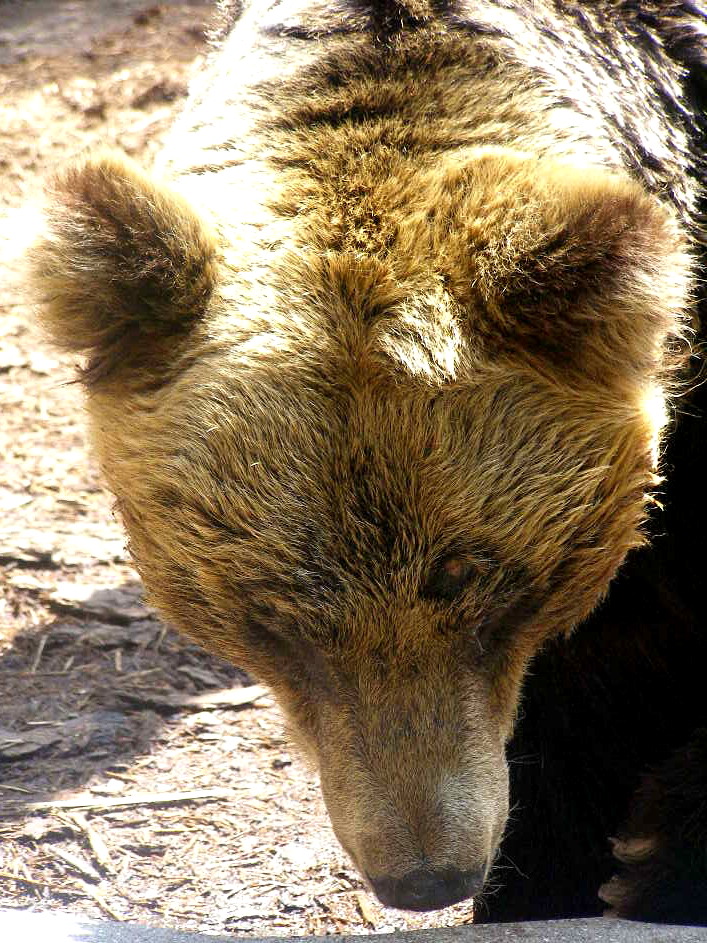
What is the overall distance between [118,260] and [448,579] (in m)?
1.20

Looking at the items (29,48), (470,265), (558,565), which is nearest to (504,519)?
(558,565)

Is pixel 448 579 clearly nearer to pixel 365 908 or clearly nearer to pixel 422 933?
pixel 422 933

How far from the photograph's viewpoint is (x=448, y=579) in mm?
3076

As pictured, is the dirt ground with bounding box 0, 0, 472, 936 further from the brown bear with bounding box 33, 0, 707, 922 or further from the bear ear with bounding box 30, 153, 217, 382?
the brown bear with bounding box 33, 0, 707, 922

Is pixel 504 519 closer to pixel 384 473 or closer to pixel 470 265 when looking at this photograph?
pixel 384 473

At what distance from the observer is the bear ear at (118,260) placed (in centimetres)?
306

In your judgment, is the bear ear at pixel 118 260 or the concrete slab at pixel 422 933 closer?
the bear ear at pixel 118 260

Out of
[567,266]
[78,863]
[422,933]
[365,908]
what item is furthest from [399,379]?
[78,863]

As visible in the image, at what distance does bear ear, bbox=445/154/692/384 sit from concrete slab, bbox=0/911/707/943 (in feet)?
5.25

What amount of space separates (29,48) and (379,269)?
30.8ft

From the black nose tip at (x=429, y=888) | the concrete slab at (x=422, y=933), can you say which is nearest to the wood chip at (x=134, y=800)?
the concrete slab at (x=422, y=933)

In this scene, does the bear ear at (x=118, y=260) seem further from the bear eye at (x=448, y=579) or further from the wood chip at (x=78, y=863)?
the wood chip at (x=78, y=863)

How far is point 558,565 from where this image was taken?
329cm

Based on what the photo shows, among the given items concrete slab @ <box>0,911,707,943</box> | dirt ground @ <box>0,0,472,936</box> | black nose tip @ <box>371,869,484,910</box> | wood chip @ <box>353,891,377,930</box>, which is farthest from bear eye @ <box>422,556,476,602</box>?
wood chip @ <box>353,891,377,930</box>
